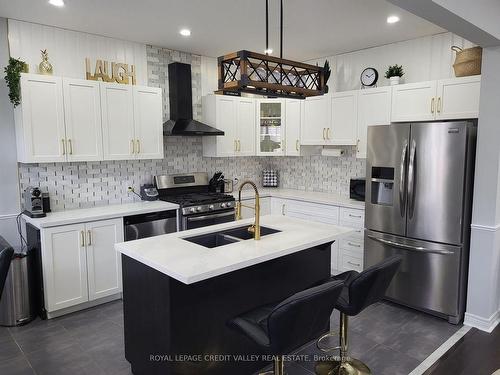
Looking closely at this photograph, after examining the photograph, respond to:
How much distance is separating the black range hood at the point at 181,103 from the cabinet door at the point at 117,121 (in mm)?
551

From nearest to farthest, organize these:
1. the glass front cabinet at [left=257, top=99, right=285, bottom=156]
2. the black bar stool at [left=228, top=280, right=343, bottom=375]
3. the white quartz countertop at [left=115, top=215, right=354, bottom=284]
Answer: the black bar stool at [left=228, top=280, right=343, bottom=375]
the white quartz countertop at [left=115, top=215, right=354, bottom=284]
the glass front cabinet at [left=257, top=99, right=285, bottom=156]

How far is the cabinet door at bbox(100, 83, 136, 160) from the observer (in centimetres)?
398

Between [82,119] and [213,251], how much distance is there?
7.72 feet

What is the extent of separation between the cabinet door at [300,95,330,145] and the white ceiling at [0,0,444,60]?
670 millimetres

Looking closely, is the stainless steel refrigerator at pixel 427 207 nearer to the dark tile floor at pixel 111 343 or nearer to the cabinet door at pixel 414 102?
the dark tile floor at pixel 111 343

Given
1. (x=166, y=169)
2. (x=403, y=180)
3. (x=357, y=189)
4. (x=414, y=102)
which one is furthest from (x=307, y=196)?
(x=166, y=169)

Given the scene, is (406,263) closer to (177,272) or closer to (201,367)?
(201,367)

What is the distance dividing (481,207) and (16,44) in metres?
4.59

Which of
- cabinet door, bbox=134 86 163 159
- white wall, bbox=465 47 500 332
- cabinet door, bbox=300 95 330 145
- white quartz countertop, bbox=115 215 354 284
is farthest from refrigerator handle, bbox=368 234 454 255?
cabinet door, bbox=134 86 163 159

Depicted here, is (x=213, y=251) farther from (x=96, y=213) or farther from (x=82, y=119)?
(x=82, y=119)

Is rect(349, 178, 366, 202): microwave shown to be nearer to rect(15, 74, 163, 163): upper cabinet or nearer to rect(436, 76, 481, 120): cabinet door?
rect(436, 76, 481, 120): cabinet door

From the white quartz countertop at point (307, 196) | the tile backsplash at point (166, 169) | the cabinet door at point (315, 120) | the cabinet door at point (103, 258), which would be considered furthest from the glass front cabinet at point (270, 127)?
the cabinet door at point (103, 258)

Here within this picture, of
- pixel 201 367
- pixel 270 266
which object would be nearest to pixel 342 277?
pixel 270 266

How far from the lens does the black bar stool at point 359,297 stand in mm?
2232
